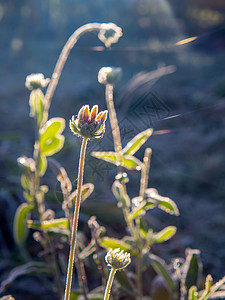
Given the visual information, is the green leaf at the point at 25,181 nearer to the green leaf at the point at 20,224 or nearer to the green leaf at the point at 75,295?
the green leaf at the point at 20,224

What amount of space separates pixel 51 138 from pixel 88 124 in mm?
506

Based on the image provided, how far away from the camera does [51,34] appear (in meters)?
4.71

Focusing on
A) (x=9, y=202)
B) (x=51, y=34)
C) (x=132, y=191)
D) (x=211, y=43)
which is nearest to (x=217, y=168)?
(x=132, y=191)

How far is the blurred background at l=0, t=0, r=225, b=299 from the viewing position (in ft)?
4.91

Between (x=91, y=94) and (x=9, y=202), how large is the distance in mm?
1496

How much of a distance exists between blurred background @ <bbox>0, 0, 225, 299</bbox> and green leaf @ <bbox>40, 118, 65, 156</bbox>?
11cm

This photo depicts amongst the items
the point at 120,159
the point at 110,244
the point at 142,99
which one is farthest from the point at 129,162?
the point at 142,99

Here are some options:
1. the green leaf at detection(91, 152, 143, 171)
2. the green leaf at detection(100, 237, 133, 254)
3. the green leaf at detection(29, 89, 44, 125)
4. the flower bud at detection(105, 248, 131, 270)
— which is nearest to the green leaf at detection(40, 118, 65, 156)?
the green leaf at detection(29, 89, 44, 125)

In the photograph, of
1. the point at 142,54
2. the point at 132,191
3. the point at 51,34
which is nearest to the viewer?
the point at 132,191

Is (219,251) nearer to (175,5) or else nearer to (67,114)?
(67,114)

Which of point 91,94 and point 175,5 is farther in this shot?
point 175,5

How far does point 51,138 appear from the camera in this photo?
1.08 meters

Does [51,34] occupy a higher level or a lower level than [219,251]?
higher

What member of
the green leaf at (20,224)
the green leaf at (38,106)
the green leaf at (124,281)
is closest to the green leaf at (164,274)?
the green leaf at (124,281)
